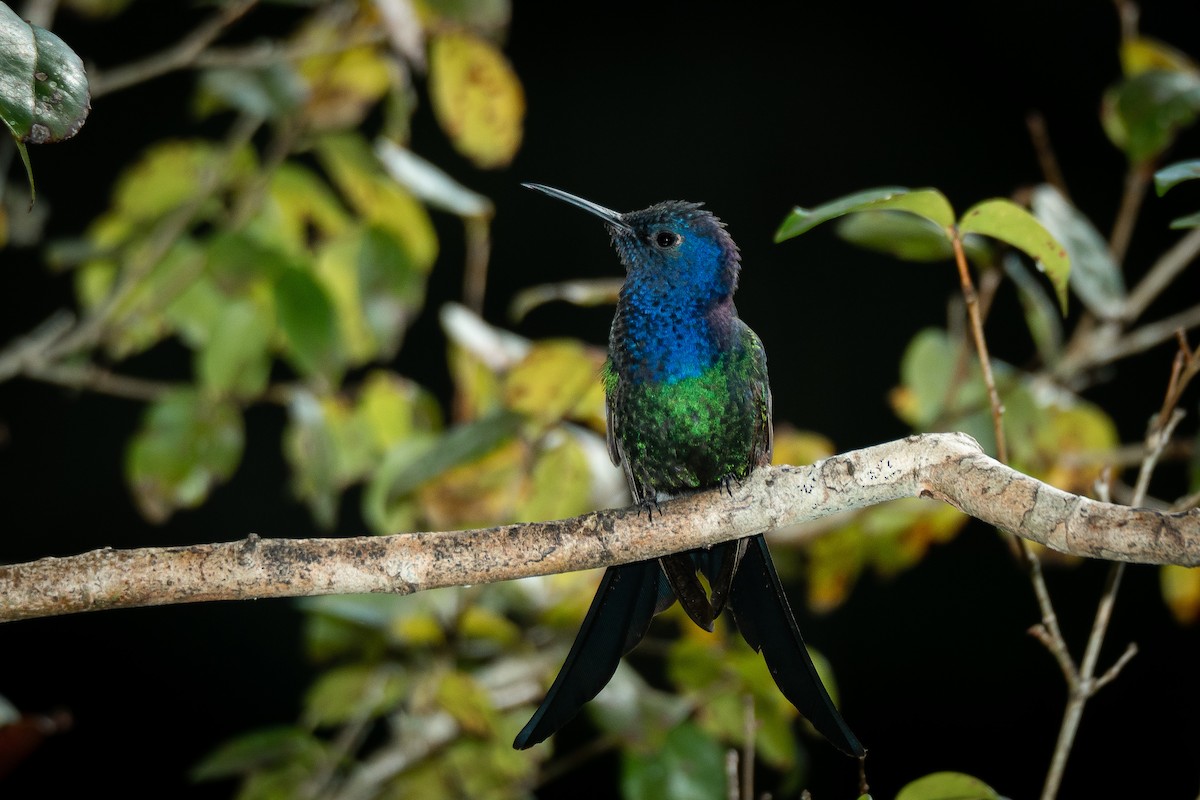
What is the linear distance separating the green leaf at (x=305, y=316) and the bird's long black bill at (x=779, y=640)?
82 centimetres

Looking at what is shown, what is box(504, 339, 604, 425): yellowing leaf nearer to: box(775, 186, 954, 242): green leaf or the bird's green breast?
the bird's green breast

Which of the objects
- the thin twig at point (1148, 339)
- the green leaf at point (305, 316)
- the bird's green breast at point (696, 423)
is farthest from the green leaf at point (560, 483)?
the thin twig at point (1148, 339)

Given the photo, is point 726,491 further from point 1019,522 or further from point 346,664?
point 346,664

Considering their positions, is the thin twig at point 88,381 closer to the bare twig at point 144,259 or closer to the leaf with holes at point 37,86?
the bare twig at point 144,259

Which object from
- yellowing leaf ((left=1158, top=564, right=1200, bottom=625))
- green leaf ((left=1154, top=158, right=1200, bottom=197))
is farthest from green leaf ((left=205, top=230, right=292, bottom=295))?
yellowing leaf ((left=1158, top=564, right=1200, bottom=625))

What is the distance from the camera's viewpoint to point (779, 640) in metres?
1.43

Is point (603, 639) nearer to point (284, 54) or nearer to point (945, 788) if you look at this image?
point (945, 788)

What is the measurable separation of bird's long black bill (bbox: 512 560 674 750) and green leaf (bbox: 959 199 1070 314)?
63cm

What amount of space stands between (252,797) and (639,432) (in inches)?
42.1

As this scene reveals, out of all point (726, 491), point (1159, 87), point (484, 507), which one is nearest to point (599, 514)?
point (726, 491)

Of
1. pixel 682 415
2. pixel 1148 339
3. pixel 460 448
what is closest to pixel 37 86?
pixel 460 448

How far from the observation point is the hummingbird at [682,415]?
1.49 metres

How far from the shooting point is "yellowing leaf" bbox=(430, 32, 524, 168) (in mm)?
1998

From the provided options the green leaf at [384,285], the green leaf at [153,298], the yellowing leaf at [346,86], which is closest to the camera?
the green leaf at [384,285]
